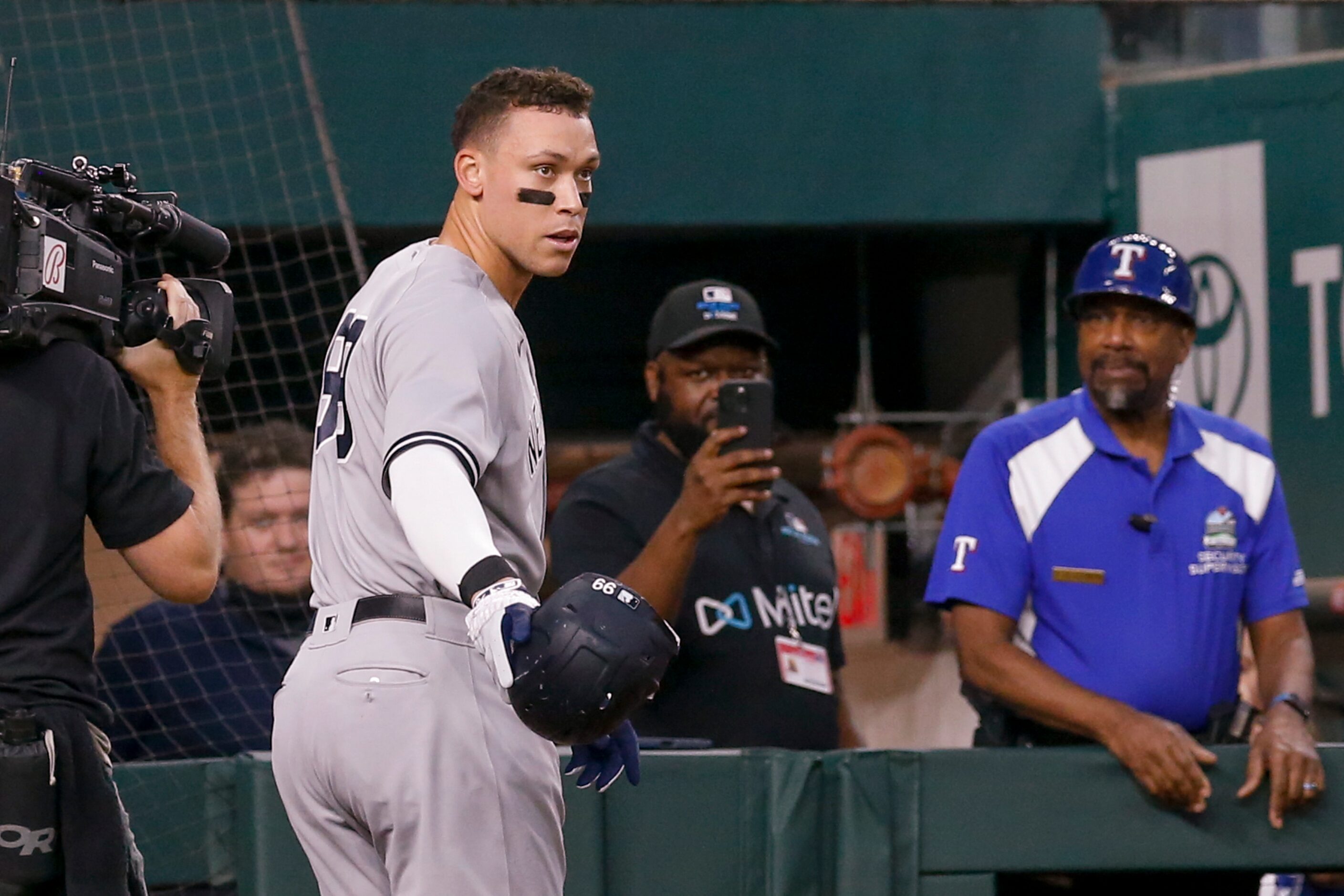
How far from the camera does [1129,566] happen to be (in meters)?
3.81

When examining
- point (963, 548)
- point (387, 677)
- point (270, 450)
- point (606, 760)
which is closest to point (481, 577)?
point (387, 677)

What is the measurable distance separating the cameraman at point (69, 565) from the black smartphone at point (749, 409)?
1.48m

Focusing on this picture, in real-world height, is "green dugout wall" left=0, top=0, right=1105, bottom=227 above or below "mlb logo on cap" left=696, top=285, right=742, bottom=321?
above

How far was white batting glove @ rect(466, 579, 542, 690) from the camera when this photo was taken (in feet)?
7.21

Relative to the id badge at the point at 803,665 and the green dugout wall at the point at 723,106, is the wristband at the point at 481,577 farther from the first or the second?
the green dugout wall at the point at 723,106

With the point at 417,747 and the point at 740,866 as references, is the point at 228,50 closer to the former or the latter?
the point at 740,866

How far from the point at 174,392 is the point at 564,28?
3.97 metres

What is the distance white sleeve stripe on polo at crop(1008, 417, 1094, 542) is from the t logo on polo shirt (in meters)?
0.11

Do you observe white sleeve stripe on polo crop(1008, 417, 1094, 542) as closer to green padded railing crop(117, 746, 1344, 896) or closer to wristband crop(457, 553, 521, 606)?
green padded railing crop(117, 746, 1344, 896)

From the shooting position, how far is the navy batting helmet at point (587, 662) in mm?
2215

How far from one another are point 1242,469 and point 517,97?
206cm

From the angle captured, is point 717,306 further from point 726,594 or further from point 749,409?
point 726,594

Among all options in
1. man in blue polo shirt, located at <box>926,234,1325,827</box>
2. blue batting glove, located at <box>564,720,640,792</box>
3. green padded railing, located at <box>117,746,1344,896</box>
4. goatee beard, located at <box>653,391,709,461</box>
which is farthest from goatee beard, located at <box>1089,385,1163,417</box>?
blue batting glove, located at <box>564,720,640,792</box>

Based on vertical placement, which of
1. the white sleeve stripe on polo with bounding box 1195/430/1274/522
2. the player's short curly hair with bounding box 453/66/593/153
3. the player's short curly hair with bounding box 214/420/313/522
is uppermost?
the player's short curly hair with bounding box 453/66/593/153
